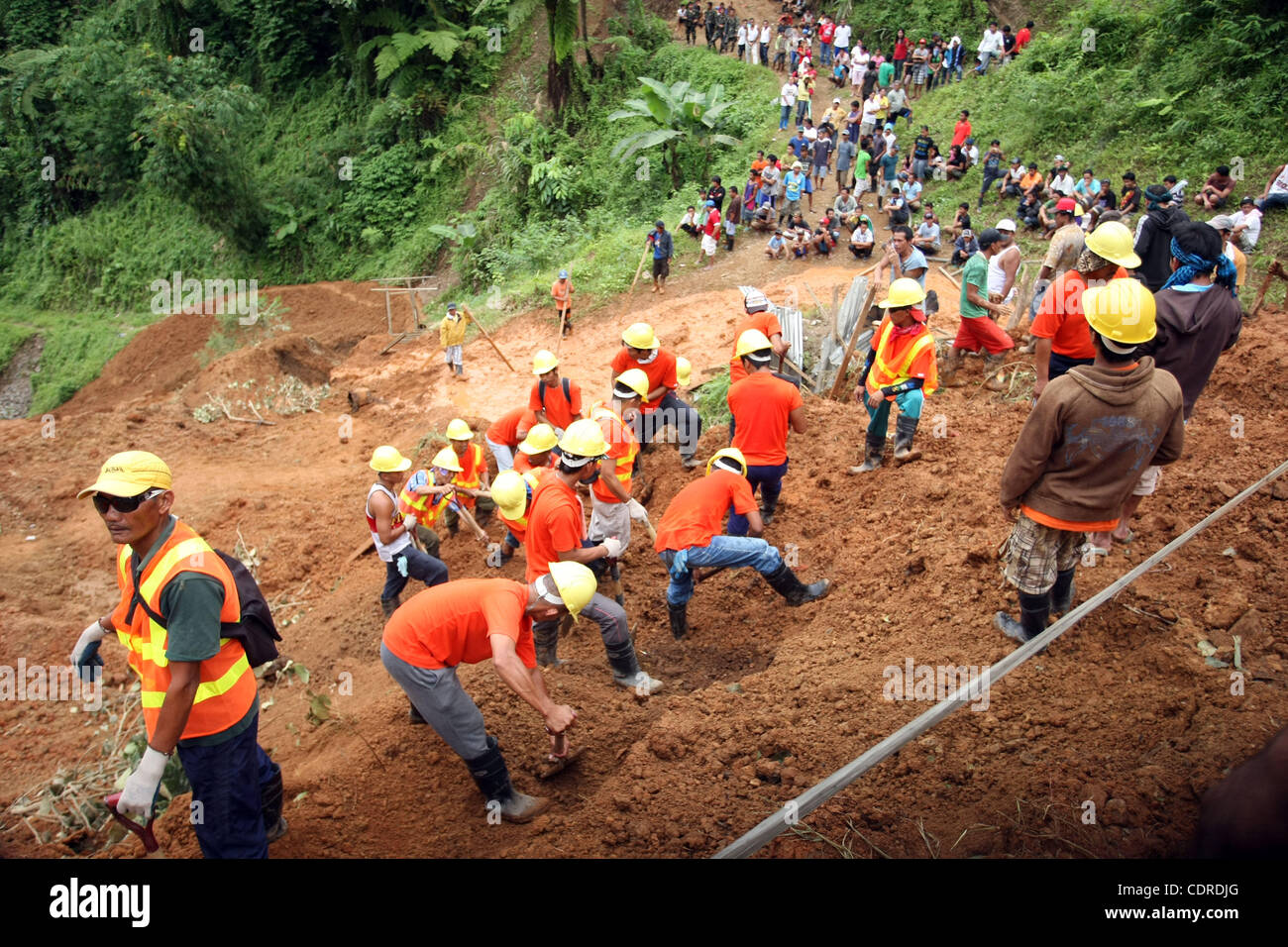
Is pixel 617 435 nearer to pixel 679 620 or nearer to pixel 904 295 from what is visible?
pixel 679 620

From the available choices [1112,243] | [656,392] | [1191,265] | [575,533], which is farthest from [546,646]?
[1191,265]

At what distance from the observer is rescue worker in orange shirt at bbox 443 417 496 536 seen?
8.38 meters

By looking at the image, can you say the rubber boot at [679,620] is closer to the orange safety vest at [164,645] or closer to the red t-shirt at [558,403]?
the red t-shirt at [558,403]

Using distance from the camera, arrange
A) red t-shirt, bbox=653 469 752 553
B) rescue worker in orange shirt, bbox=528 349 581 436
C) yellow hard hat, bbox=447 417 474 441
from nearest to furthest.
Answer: red t-shirt, bbox=653 469 752 553 → rescue worker in orange shirt, bbox=528 349 581 436 → yellow hard hat, bbox=447 417 474 441

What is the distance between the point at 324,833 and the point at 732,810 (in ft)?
7.21

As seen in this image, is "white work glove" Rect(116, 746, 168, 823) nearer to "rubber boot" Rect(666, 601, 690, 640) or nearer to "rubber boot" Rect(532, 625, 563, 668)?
"rubber boot" Rect(532, 625, 563, 668)

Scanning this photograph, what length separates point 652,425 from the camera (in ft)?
28.9

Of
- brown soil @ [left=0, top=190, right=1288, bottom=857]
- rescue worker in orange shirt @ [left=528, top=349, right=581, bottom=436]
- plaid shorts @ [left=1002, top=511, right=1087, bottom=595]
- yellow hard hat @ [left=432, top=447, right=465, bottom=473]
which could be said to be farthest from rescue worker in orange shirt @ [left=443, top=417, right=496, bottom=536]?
plaid shorts @ [left=1002, top=511, right=1087, bottom=595]

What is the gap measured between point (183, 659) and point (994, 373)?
7.79 meters

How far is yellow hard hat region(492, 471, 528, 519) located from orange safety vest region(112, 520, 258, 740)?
3252mm

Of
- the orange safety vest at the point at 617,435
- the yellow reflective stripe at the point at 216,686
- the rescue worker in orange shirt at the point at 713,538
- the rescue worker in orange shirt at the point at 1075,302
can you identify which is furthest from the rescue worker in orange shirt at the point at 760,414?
the yellow reflective stripe at the point at 216,686

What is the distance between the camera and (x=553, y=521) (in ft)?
17.3

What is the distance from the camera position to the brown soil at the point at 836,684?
3697 mm

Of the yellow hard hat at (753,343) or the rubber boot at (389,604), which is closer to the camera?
the yellow hard hat at (753,343)
